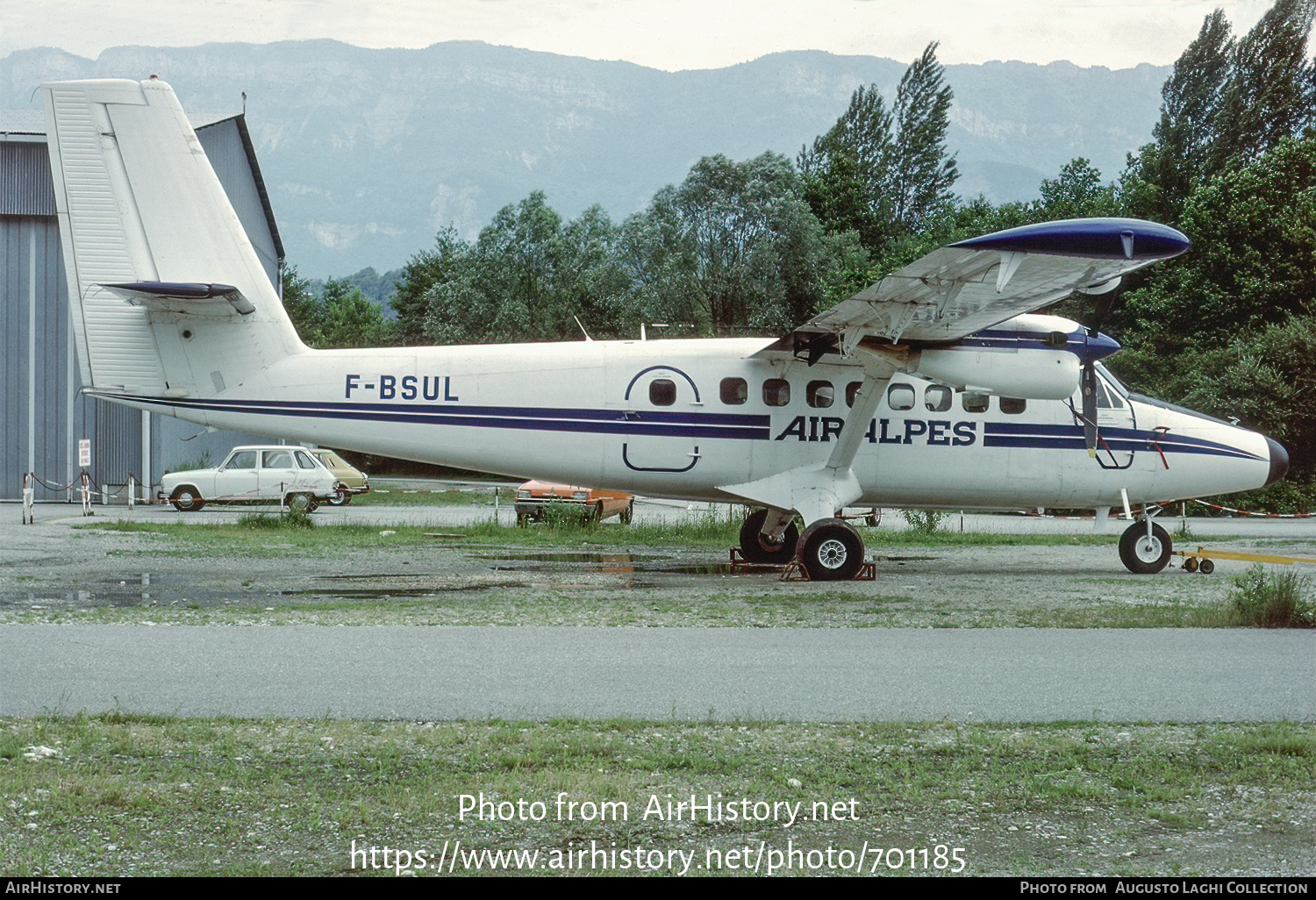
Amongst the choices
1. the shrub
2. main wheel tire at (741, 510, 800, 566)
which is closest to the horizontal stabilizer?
main wheel tire at (741, 510, 800, 566)

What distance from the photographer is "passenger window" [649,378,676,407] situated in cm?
1606

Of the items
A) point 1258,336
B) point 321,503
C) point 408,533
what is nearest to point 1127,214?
point 1258,336

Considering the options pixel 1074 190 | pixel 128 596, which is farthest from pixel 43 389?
pixel 1074 190

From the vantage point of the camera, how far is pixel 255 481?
1298 inches

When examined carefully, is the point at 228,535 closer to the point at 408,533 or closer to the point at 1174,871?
the point at 408,533

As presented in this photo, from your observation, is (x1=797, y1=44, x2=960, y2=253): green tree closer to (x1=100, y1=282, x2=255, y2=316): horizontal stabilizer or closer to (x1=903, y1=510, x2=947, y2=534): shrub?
(x1=903, y1=510, x2=947, y2=534): shrub

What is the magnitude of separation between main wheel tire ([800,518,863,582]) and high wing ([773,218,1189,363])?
2.42m

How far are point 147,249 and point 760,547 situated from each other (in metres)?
9.45

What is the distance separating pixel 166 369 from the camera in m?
14.9

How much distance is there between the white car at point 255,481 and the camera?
32250 millimetres

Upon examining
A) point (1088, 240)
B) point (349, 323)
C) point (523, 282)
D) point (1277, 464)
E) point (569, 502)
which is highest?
point (349, 323)

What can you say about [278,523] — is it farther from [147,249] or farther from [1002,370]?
[1002,370]

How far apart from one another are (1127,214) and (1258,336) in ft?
63.9

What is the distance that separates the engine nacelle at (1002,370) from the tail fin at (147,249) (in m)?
8.71
